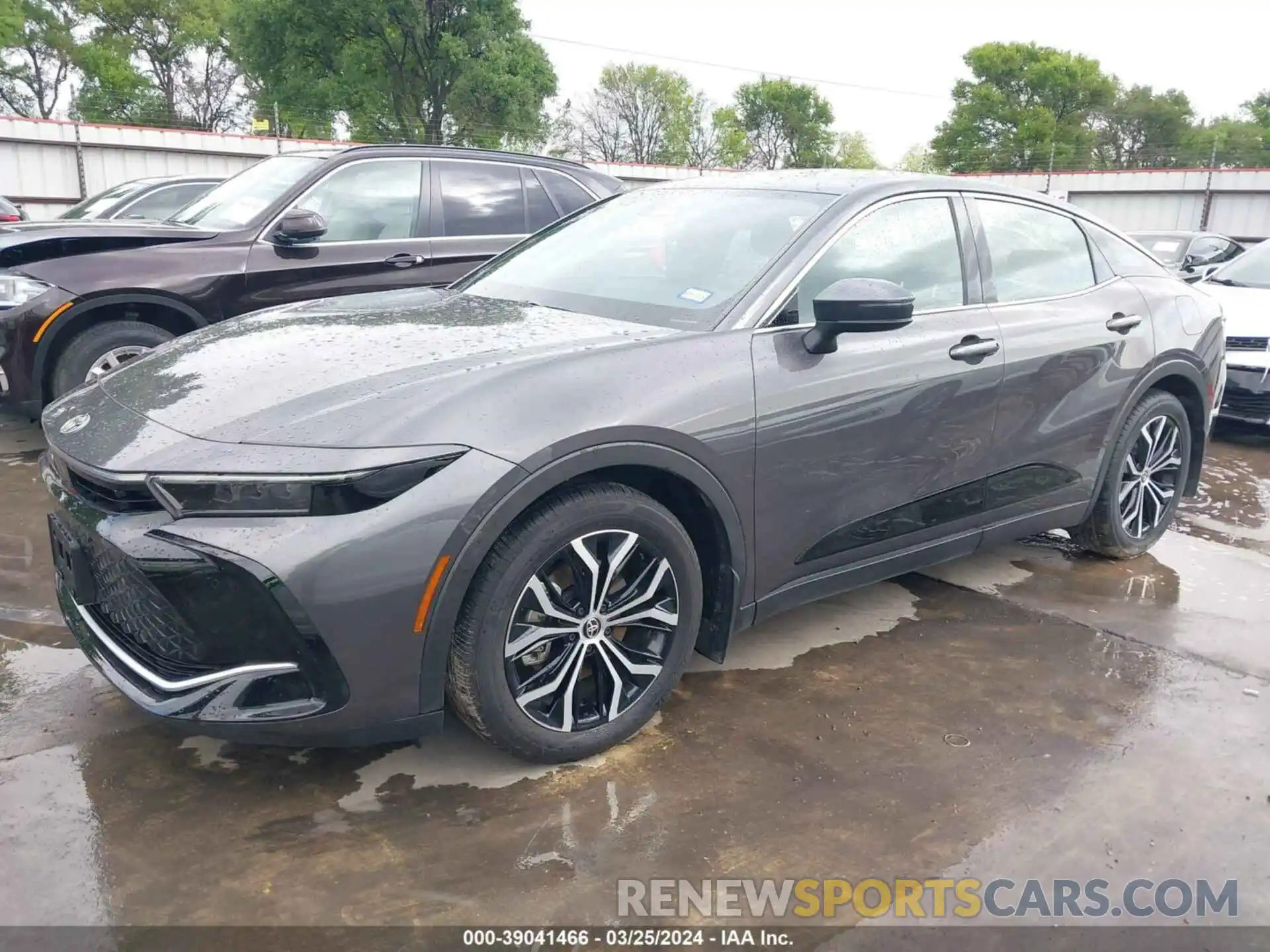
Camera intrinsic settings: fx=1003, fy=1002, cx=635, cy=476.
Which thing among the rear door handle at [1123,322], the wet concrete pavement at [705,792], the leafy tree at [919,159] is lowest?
the wet concrete pavement at [705,792]

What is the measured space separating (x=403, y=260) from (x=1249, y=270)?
21.6 feet

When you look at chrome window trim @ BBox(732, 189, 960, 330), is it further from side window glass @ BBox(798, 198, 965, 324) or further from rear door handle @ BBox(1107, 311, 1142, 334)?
rear door handle @ BBox(1107, 311, 1142, 334)

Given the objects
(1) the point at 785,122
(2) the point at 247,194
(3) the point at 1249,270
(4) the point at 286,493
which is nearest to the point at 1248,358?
(3) the point at 1249,270

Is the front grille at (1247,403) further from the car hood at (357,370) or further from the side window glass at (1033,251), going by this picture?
the car hood at (357,370)

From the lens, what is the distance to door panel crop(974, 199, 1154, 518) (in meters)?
3.60

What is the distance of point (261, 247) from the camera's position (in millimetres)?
5594

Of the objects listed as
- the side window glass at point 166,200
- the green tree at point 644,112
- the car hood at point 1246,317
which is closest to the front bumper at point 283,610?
the car hood at point 1246,317

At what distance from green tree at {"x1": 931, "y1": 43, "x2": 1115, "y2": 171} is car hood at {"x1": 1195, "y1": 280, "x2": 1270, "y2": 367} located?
65.6 m

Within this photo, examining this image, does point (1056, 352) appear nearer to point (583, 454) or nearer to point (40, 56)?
point (583, 454)

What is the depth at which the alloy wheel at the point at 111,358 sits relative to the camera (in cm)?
523

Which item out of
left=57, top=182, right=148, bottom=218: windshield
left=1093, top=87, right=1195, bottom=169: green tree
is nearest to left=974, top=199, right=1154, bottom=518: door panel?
left=57, top=182, right=148, bottom=218: windshield

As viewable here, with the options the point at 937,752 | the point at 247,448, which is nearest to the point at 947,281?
the point at 937,752

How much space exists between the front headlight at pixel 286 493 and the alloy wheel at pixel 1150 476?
3.27 m

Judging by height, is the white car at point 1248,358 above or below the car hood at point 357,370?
below
